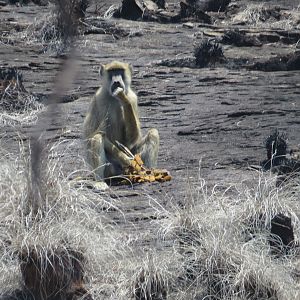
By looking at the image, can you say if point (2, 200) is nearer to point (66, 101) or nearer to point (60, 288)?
point (60, 288)

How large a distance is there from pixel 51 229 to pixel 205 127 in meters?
7.27

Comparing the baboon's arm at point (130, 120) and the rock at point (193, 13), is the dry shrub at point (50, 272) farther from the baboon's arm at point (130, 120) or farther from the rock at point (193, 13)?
the rock at point (193, 13)

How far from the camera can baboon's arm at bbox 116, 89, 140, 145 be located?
35.4 ft

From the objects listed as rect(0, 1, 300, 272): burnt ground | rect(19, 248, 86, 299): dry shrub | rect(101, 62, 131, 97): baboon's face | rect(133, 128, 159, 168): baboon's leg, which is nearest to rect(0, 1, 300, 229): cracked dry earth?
rect(0, 1, 300, 272): burnt ground

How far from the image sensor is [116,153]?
10.8m

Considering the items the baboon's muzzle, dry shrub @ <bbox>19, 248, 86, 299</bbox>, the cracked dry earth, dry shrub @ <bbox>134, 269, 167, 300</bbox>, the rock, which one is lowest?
the cracked dry earth

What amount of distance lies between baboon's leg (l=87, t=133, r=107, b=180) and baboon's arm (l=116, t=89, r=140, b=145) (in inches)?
17.7

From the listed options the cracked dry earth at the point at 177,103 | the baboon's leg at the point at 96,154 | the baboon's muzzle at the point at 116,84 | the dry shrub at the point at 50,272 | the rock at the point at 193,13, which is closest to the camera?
the dry shrub at the point at 50,272

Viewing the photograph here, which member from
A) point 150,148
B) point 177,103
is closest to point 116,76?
point 150,148

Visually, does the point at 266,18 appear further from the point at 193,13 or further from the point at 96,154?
the point at 96,154

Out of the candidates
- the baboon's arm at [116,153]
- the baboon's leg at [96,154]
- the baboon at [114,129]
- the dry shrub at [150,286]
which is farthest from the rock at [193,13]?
the dry shrub at [150,286]

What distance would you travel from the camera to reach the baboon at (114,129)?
1073cm

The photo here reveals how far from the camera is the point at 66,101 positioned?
53.4ft

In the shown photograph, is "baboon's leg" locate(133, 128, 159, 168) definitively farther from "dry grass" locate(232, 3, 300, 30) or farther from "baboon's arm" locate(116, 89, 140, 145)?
"dry grass" locate(232, 3, 300, 30)
